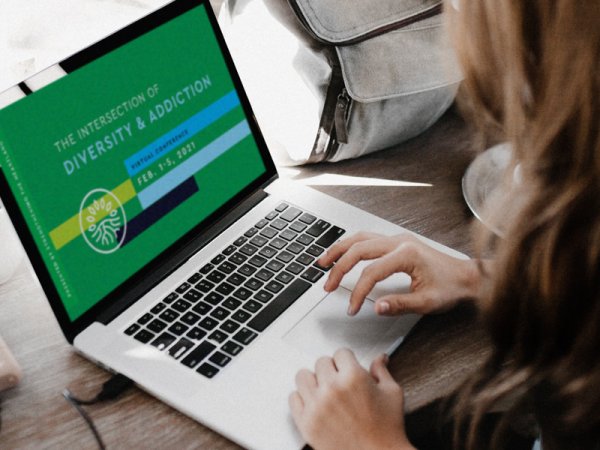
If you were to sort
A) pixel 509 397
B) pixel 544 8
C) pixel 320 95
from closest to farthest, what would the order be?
pixel 544 8
pixel 509 397
pixel 320 95

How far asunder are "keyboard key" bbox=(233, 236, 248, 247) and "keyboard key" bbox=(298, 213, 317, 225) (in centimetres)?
8

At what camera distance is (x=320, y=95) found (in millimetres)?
940

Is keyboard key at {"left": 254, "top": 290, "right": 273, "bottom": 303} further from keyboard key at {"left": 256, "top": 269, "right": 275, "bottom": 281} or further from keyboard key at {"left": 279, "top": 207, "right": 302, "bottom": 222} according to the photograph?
keyboard key at {"left": 279, "top": 207, "right": 302, "bottom": 222}

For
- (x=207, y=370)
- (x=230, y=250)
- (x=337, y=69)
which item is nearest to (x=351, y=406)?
(x=207, y=370)

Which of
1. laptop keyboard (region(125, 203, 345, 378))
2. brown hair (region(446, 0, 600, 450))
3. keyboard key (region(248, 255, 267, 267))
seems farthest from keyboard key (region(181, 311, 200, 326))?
brown hair (region(446, 0, 600, 450))

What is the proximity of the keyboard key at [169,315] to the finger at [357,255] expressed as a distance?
6.5 inches

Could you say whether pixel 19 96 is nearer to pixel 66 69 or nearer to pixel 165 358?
pixel 66 69

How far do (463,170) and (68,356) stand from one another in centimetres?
59

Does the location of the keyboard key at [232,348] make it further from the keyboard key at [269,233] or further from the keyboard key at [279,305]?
the keyboard key at [269,233]

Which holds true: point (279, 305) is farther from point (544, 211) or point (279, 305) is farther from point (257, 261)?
point (544, 211)

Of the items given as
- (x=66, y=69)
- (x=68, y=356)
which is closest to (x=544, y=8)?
(x=66, y=69)

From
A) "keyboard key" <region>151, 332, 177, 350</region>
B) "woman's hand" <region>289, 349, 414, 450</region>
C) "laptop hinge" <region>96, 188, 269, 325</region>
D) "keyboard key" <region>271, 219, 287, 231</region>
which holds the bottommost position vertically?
"woman's hand" <region>289, 349, 414, 450</region>

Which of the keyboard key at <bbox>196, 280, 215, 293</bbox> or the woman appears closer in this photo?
the woman

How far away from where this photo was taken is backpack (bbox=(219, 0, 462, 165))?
899mm
